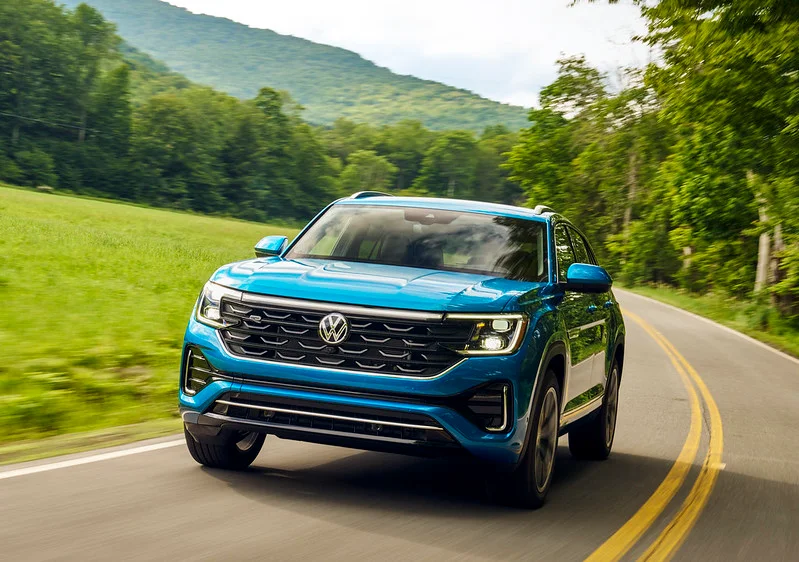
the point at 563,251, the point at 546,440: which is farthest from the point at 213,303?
the point at 563,251

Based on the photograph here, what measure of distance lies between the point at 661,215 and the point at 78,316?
43.1 meters

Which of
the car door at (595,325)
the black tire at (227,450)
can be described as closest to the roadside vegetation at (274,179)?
the black tire at (227,450)

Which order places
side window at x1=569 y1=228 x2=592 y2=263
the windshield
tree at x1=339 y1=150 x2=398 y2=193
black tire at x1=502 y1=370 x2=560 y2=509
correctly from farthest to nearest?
tree at x1=339 y1=150 x2=398 y2=193 → side window at x1=569 y1=228 x2=592 y2=263 → the windshield → black tire at x1=502 y1=370 x2=560 y2=509

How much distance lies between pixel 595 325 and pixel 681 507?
158 cm

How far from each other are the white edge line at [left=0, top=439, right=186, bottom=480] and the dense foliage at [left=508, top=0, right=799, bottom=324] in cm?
1372

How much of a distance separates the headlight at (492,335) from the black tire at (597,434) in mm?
2794

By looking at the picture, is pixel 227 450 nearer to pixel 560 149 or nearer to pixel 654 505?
pixel 654 505

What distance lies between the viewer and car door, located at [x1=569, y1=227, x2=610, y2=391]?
8188 millimetres

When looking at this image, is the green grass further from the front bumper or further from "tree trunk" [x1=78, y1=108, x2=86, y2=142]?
"tree trunk" [x1=78, y1=108, x2=86, y2=142]

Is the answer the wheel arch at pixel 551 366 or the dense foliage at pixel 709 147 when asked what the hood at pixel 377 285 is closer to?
the wheel arch at pixel 551 366

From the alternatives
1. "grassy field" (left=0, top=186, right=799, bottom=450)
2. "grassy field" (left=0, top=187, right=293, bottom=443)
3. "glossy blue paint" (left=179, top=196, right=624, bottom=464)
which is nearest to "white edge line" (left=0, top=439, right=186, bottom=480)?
"grassy field" (left=0, top=186, right=799, bottom=450)

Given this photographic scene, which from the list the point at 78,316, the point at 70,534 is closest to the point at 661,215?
the point at 78,316

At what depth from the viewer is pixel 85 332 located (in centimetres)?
1414

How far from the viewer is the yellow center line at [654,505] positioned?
5902mm
